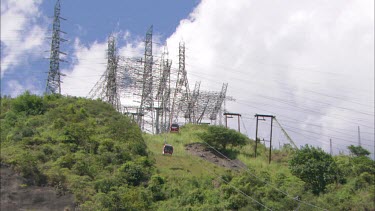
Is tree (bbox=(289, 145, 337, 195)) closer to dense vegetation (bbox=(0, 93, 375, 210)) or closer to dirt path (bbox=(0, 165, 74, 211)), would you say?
dense vegetation (bbox=(0, 93, 375, 210))

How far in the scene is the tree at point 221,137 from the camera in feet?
201

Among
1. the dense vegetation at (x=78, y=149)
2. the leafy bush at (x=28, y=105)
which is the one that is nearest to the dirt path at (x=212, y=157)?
the dense vegetation at (x=78, y=149)

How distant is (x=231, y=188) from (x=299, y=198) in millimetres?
6240

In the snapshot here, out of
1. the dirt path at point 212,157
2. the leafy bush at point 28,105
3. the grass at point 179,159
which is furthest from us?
the dirt path at point 212,157

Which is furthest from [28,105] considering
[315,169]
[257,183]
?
[315,169]

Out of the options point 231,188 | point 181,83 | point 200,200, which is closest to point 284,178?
point 231,188

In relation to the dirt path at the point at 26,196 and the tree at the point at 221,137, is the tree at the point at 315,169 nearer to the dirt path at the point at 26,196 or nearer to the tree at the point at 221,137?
the tree at the point at 221,137

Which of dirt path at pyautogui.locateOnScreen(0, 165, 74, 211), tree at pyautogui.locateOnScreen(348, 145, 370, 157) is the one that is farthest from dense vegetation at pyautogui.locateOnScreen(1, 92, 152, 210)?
tree at pyautogui.locateOnScreen(348, 145, 370, 157)

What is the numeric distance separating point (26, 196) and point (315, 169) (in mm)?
29319

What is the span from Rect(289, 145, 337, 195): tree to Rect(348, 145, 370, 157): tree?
21.5 metres

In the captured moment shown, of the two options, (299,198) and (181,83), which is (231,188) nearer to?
(299,198)

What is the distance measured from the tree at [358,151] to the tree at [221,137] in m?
20.7

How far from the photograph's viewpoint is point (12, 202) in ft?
108

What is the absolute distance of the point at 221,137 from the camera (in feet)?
201
